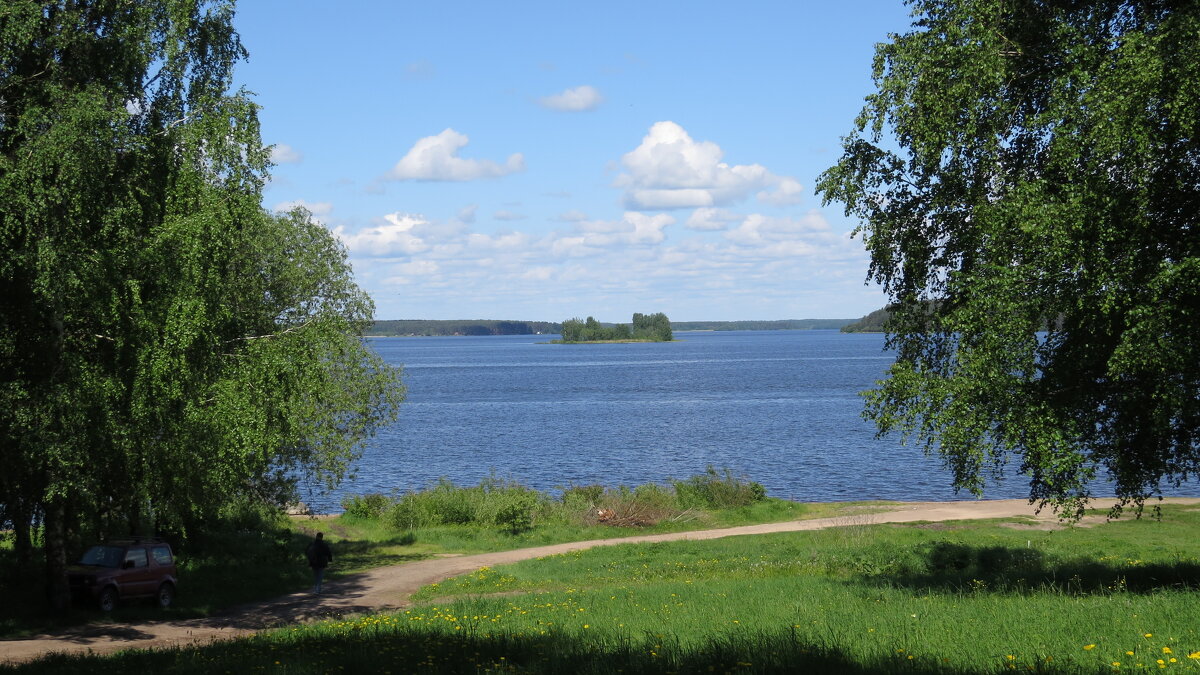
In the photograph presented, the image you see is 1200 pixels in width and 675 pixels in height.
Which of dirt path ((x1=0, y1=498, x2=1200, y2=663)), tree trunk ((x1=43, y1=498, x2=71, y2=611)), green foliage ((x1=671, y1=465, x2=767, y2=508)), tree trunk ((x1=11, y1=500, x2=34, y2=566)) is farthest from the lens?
green foliage ((x1=671, y1=465, x2=767, y2=508))

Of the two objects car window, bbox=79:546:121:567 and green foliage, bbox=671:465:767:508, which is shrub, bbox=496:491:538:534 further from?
car window, bbox=79:546:121:567

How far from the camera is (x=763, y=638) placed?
1173 centimetres

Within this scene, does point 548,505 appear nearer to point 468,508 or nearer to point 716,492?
point 468,508

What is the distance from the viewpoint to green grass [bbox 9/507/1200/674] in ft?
34.1

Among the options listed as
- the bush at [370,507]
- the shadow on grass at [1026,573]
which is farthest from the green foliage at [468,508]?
the shadow on grass at [1026,573]

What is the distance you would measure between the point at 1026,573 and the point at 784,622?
958 cm

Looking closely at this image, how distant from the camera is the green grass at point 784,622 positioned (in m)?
10.4

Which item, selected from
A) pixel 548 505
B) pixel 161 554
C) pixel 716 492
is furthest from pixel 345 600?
pixel 716 492

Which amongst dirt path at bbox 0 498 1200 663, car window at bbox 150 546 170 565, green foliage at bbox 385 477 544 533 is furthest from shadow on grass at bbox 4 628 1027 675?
green foliage at bbox 385 477 544 533

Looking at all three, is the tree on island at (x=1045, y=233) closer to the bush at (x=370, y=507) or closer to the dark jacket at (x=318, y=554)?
the dark jacket at (x=318, y=554)

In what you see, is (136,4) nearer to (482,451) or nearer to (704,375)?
(482,451)

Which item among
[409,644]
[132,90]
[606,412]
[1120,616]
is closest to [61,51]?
[132,90]

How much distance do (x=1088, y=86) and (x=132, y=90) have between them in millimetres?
16593

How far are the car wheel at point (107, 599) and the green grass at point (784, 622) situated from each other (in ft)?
18.8
